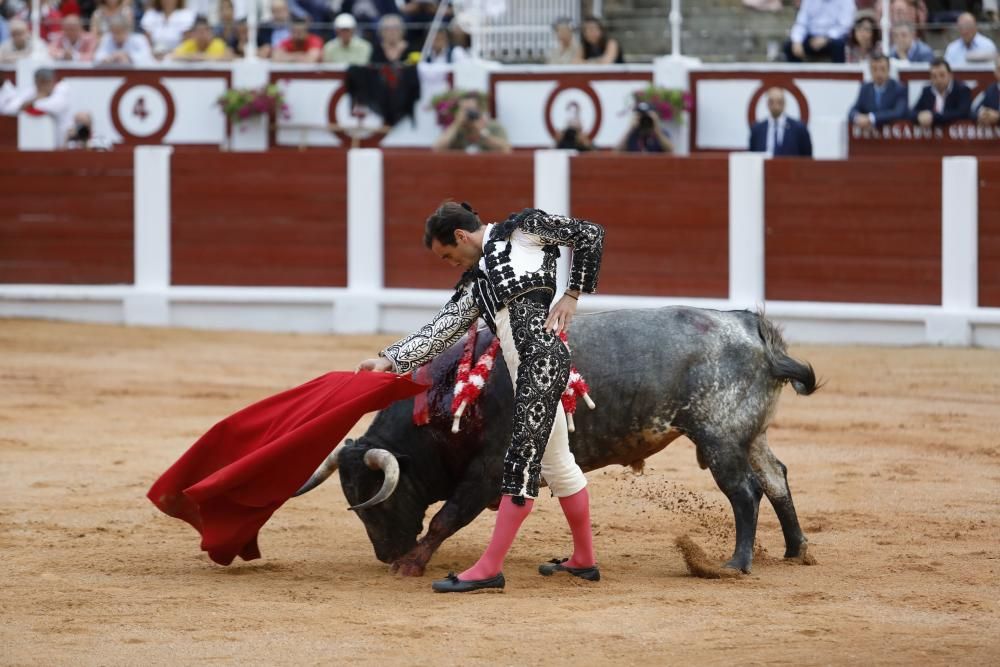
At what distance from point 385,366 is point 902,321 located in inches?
243

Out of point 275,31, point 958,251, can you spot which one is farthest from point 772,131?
point 275,31

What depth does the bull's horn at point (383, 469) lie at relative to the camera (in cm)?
457

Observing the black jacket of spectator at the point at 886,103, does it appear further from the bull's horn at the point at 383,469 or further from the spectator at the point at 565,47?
the bull's horn at the point at 383,469

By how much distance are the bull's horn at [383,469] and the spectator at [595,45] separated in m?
8.58

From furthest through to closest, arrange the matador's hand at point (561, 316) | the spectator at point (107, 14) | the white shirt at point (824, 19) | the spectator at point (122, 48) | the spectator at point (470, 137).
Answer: the spectator at point (107, 14), the spectator at point (122, 48), the white shirt at point (824, 19), the spectator at point (470, 137), the matador's hand at point (561, 316)

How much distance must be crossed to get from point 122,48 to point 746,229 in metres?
5.92

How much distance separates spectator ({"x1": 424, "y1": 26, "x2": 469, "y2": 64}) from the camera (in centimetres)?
1300

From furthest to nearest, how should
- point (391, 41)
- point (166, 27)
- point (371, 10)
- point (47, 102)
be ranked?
point (166, 27) < point (371, 10) < point (47, 102) < point (391, 41)

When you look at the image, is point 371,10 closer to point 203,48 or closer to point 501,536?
point 203,48

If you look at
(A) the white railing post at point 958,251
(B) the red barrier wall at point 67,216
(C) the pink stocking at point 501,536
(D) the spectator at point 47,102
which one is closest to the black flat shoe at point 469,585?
(C) the pink stocking at point 501,536

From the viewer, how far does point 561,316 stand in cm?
439

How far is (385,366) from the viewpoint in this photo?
4684 millimetres

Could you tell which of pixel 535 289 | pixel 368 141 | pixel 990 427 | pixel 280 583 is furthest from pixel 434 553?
pixel 368 141

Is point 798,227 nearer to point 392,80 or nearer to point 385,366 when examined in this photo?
point 392,80
